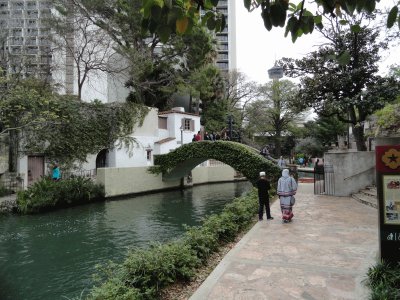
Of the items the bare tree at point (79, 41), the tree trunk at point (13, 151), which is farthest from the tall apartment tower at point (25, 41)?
the tree trunk at point (13, 151)

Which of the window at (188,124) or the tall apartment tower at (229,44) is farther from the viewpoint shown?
the tall apartment tower at (229,44)

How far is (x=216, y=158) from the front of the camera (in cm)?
2112

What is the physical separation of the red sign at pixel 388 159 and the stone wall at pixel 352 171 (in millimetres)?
9973

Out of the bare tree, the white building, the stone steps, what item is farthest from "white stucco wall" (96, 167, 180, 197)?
the stone steps

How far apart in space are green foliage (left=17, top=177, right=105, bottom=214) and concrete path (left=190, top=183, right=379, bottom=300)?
11420 mm

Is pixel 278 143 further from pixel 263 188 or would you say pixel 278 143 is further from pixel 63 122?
pixel 263 188

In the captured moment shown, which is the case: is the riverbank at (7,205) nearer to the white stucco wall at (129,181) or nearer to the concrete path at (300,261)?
the white stucco wall at (129,181)

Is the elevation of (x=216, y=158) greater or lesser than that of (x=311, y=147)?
lesser

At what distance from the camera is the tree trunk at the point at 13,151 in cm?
1869

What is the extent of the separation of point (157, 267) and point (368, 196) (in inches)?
444

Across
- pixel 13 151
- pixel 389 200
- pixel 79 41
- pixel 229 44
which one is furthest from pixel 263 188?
pixel 229 44

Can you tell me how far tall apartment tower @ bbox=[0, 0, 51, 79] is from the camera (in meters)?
18.8

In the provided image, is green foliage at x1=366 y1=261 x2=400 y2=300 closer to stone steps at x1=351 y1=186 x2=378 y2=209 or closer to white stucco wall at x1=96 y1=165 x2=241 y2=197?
stone steps at x1=351 y1=186 x2=378 y2=209

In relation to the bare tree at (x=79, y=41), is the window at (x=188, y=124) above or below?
below
